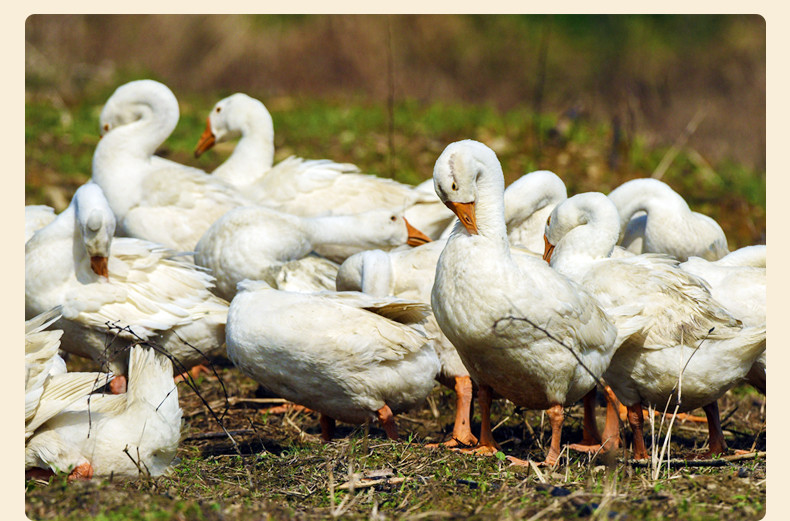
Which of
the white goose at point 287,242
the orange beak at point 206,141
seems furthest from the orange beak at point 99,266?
the orange beak at point 206,141

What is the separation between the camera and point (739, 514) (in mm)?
4004

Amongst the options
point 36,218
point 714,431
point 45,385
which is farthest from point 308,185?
point 714,431

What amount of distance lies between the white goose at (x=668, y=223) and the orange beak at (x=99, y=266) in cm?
362

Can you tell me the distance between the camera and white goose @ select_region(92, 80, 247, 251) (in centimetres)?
767

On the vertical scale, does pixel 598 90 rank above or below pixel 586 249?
above

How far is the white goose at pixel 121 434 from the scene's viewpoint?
4637 millimetres

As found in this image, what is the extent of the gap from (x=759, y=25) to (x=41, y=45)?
11.9m

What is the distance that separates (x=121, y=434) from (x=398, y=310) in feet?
5.50

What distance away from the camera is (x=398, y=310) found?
5.42 metres

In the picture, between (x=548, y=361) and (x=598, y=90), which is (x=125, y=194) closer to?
(x=548, y=361)

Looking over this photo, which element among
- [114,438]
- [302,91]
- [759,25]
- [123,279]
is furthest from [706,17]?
[114,438]

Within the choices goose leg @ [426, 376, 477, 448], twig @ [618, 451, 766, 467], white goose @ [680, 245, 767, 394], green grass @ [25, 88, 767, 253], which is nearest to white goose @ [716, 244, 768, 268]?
white goose @ [680, 245, 767, 394]

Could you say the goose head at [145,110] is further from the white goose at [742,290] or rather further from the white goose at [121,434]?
the white goose at [742,290]

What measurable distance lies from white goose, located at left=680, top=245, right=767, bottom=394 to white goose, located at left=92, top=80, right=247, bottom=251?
3.91 metres
